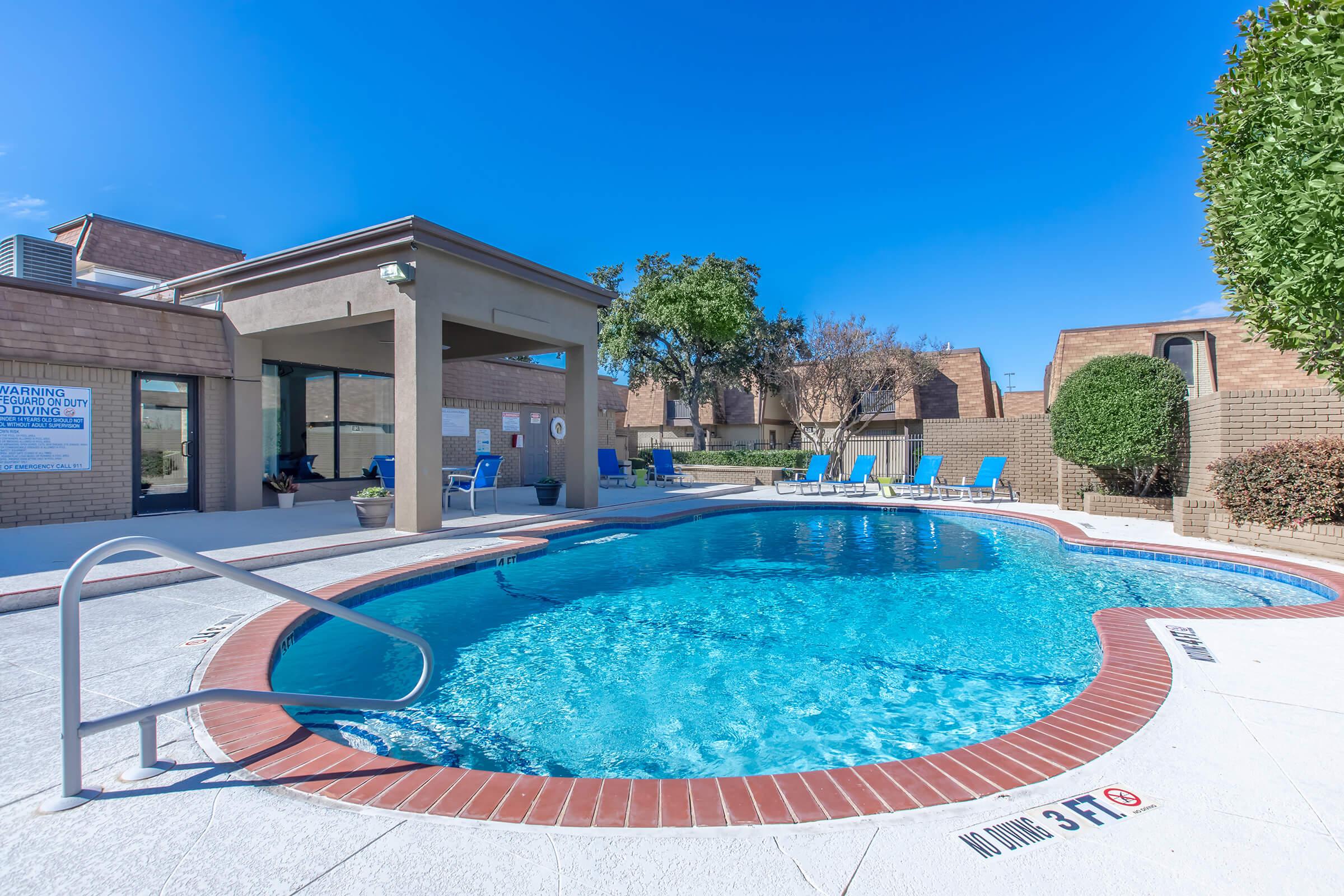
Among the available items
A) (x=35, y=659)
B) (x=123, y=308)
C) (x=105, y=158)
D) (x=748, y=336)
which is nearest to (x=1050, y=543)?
(x=35, y=659)

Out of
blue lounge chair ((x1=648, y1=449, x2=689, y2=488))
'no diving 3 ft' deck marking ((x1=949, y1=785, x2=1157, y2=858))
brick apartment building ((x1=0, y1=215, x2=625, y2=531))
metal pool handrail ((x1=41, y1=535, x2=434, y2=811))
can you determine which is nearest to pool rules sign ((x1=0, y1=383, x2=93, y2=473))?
brick apartment building ((x1=0, y1=215, x2=625, y2=531))

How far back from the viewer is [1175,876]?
5.96ft

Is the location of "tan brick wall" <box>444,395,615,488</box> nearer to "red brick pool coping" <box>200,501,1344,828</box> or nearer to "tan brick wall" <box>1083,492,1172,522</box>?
"tan brick wall" <box>1083,492,1172,522</box>

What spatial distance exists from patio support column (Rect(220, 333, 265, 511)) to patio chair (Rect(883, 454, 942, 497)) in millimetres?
13817

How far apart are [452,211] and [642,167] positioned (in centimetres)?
1138

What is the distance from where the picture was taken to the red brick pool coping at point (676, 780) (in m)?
2.17

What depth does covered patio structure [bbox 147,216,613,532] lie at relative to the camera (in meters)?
8.57

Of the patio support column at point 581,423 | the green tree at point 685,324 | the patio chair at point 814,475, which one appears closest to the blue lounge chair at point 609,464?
the patio chair at point 814,475

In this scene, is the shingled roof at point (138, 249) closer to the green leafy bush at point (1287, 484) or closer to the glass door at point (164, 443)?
the glass door at point (164, 443)

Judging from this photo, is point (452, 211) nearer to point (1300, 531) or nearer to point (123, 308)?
point (123, 308)

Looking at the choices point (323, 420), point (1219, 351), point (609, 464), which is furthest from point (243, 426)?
point (1219, 351)

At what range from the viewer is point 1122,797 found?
2.27 m

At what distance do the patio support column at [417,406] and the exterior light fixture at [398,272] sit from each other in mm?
156

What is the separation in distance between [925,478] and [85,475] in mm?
16502
